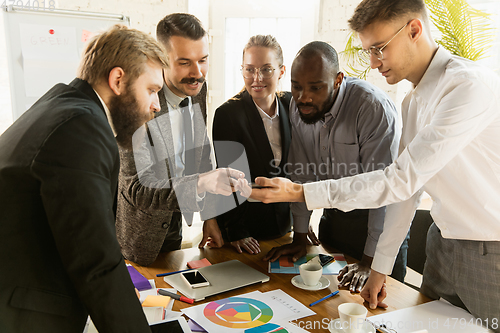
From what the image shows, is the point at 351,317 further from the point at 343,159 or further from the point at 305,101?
the point at 305,101

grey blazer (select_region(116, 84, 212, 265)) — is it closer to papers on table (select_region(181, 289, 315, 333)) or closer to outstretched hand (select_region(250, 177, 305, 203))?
outstretched hand (select_region(250, 177, 305, 203))

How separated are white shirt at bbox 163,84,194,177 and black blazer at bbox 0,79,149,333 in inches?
38.8

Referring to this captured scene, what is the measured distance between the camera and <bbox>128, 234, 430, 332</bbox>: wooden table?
1.17 meters

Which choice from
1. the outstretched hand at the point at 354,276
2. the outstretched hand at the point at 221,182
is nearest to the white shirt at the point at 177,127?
the outstretched hand at the point at 221,182

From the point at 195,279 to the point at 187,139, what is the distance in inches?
33.8

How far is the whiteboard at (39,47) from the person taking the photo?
2.84 metres

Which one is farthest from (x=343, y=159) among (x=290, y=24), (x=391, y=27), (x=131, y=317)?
(x=290, y=24)

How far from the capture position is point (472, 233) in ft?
3.86

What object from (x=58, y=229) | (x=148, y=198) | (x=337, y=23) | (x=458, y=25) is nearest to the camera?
(x=58, y=229)

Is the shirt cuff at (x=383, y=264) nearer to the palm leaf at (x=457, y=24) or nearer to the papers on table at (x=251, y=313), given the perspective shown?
the papers on table at (x=251, y=313)

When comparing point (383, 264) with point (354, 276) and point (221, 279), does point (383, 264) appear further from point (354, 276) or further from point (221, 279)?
point (221, 279)

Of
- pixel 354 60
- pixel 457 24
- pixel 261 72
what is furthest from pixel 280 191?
pixel 354 60

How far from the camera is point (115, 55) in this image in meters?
1.04

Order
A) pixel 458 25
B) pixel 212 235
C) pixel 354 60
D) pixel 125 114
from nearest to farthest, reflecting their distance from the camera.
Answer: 1. pixel 125 114
2. pixel 212 235
3. pixel 458 25
4. pixel 354 60
